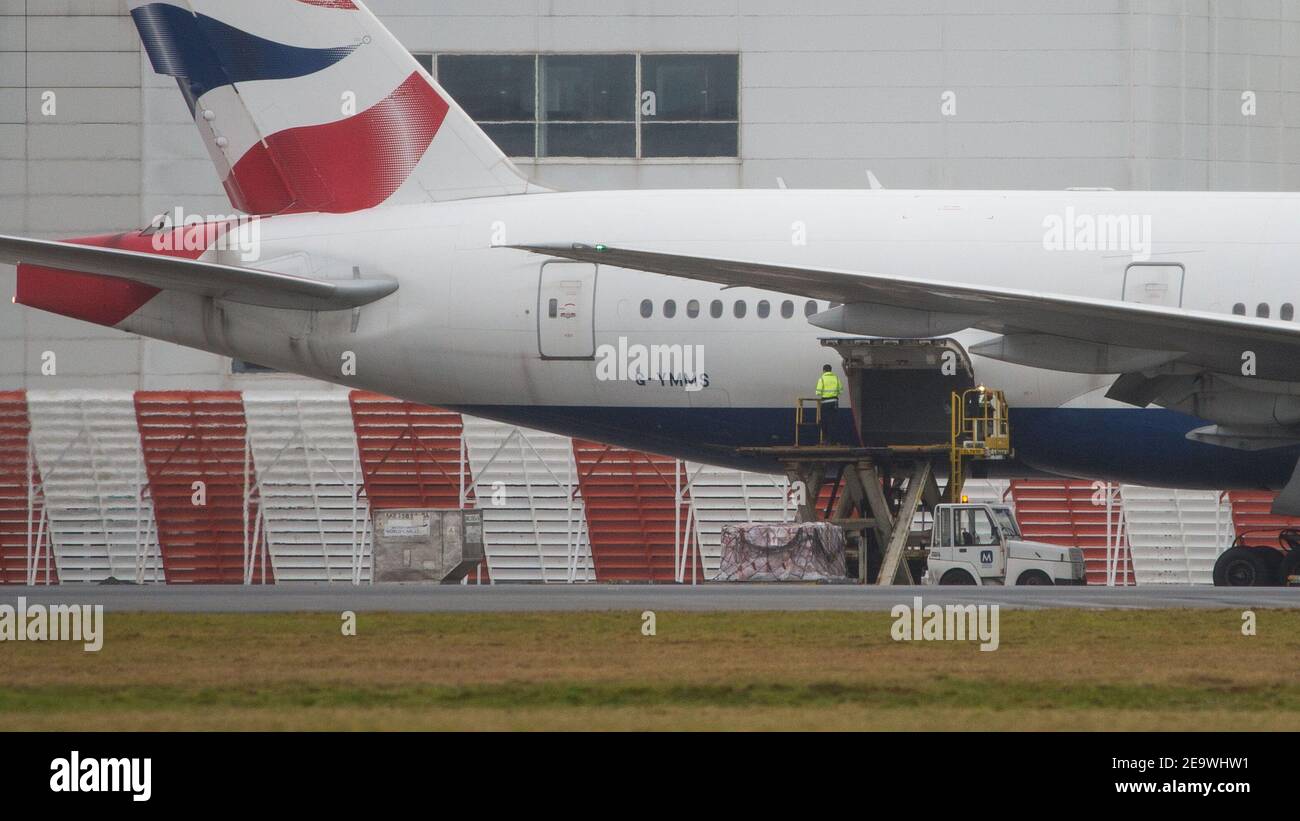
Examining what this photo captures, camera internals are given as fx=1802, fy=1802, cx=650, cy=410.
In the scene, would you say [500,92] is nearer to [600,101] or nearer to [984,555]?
[600,101]

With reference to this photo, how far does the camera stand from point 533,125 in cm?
3512

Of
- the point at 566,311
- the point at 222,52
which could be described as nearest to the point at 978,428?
the point at 566,311

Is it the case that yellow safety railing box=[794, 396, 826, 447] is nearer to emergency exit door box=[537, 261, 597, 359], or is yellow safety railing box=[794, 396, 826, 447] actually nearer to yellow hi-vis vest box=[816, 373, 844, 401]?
yellow hi-vis vest box=[816, 373, 844, 401]

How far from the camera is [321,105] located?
2166cm

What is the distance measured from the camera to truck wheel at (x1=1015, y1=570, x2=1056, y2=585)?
803 inches

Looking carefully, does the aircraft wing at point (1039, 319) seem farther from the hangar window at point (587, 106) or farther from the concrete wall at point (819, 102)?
the hangar window at point (587, 106)

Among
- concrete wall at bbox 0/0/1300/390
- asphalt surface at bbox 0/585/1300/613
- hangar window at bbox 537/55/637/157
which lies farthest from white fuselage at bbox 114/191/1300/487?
hangar window at bbox 537/55/637/157

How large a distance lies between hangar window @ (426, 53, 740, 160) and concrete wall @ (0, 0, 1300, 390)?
0.33 m

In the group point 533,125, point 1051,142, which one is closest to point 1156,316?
point 1051,142

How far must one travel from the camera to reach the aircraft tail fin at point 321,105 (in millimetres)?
21641

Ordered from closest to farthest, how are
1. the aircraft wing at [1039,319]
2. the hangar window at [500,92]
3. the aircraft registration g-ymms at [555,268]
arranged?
the aircraft wing at [1039,319]
the aircraft registration g-ymms at [555,268]
the hangar window at [500,92]

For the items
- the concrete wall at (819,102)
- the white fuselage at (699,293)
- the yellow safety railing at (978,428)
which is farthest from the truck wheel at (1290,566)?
the concrete wall at (819,102)

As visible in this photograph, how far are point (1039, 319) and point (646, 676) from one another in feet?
30.6

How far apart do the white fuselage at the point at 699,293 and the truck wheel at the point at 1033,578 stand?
1366 mm
